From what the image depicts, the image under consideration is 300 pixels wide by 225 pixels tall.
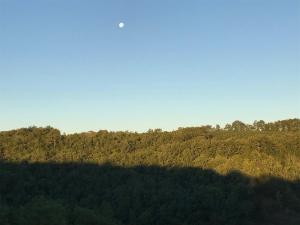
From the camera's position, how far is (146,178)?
25.5 meters

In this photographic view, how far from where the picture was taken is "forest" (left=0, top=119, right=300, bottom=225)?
20.8m

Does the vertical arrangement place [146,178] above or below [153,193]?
above

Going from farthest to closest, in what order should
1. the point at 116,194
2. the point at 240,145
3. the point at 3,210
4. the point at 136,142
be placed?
the point at 136,142 → the point at 240,145 → the point at 116,194 → the point at 3,210

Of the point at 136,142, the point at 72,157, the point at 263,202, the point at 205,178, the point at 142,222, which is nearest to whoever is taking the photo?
the point at 142,222

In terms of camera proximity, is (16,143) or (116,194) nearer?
(116,194)

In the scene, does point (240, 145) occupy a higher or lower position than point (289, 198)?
higher

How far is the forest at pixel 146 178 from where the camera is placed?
20.8 m

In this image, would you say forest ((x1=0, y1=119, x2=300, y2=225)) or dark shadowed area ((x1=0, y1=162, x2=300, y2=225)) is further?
dark shadowed area ((x1=0, y1=162, x2=300, y2=225))

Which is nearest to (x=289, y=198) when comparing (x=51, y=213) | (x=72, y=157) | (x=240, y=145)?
(x=240, y=145)

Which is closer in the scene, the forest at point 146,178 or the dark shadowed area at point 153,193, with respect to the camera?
the forest at point 146,178

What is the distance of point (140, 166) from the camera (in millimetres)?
28703

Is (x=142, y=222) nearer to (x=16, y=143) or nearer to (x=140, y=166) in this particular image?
(x=140, y=166)

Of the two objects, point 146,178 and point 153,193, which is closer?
point 153,193

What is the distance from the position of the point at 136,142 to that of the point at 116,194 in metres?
11.8
